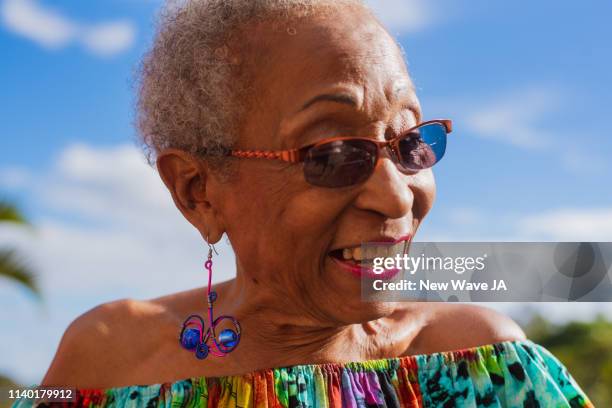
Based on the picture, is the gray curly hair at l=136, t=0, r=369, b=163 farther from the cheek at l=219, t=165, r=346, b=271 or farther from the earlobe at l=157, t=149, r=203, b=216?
the cheek at l=219, t=165, r=346, b=271

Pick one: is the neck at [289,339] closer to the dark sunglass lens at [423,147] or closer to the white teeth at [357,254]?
the white teeth at [357,254]

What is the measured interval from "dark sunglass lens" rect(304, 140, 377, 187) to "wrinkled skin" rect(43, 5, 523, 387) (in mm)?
31

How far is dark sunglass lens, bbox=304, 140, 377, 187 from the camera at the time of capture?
2451 millimetres

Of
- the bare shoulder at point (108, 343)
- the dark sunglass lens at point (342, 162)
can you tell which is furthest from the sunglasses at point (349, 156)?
the bare shoulder at point (108, 343)

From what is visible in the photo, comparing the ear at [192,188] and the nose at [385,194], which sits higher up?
the ear at [192,188]

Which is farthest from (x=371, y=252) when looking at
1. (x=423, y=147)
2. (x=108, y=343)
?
(x=108, y=343)

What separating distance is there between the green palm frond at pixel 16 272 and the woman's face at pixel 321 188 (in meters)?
9.88

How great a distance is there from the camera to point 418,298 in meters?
3.02

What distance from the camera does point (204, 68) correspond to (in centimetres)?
274

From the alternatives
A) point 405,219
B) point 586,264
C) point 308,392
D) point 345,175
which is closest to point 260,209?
point 345,175

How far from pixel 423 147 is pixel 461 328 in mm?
835

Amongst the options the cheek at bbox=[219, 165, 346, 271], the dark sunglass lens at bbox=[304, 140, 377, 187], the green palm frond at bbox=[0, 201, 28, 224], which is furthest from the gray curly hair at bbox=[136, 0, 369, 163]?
the green palm frond at bbox=[0, 201, 28, 224]

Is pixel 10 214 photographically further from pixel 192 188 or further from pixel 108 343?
pixel 192 188

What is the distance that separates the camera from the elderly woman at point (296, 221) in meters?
2.49
